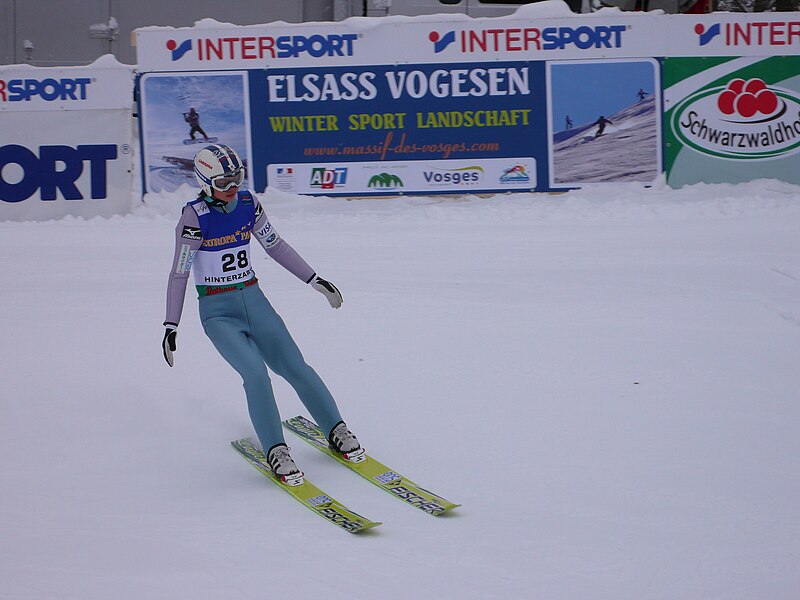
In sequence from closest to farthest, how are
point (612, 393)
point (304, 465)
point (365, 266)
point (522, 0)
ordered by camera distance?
point (304, 465), point (612, 393), point (365, 266), point (522, 0)

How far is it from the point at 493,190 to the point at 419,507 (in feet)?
27.3

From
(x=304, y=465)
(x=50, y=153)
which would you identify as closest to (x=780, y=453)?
(x=304, y=465)

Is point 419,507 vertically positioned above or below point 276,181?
below

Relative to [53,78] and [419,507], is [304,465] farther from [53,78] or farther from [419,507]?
[53,78]

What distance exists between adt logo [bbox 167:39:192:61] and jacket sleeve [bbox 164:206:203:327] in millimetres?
8071

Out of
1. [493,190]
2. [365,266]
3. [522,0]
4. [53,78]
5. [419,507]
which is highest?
[522,0]

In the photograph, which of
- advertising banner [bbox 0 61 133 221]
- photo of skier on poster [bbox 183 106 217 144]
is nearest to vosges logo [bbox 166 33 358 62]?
photo of skier on poster [bbox 183 106 217 144]

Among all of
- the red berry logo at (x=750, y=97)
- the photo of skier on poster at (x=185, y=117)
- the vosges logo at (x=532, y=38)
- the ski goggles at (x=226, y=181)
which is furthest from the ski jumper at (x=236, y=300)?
the red berry logo at (x=750, y=97)

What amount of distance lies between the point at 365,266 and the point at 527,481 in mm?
5080

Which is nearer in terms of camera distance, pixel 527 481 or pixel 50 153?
pixel 527 481

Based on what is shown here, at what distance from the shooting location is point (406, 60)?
1226 cm

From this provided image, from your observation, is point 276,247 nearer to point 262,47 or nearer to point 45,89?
point 262,47

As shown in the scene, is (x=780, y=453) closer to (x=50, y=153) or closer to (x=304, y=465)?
(x=304, y=465)

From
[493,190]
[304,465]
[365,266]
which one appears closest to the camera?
[304,465]
